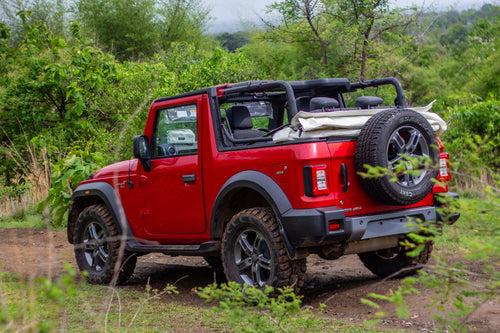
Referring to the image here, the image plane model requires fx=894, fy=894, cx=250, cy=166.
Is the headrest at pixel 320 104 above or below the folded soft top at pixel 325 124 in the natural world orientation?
above

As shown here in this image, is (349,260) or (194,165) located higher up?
(194,165)

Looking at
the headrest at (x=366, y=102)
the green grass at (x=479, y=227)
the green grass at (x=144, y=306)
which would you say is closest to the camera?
the green grass at (x=479, y=227)

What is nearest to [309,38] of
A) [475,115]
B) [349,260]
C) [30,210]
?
[475,115]

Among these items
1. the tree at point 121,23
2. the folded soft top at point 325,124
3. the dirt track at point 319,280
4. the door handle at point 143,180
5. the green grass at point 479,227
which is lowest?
the dirt track at point 319,280

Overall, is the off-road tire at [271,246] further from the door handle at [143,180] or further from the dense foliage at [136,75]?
the dense foliage at [136,75]

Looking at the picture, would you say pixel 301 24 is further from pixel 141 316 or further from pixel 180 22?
pixel 180 22

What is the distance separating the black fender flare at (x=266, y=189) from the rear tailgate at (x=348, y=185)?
1.43 feet

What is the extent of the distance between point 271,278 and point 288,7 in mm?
9574

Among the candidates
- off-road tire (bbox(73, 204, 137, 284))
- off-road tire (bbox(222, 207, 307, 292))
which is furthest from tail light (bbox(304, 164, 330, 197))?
off-road tire (bbox(73, 204, 137, 284))

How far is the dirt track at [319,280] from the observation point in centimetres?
676

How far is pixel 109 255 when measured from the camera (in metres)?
9.45

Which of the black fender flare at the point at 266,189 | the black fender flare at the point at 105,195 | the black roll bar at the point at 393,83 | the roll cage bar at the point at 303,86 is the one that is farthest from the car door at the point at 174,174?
the black roll bar at the point at 393,83

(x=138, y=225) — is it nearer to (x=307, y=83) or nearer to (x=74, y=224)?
(x=74, y=224)

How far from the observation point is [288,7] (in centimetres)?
1620
